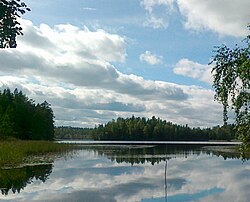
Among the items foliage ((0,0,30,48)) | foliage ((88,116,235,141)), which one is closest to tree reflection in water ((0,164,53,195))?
foliage ((0,0,30,48))

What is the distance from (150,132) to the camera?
173 m

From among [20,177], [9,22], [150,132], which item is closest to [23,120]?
[20,177]

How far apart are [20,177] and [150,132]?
5885 inches

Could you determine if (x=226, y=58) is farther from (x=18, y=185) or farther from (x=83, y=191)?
(x=18, y=185)

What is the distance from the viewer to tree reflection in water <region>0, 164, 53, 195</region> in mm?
21234

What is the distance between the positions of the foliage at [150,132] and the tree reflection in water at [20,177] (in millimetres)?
141151

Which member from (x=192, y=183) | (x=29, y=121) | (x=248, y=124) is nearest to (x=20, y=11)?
(x=248, y=124)

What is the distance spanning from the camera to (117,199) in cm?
1842

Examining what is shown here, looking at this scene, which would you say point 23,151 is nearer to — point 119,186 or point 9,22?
point 119,186

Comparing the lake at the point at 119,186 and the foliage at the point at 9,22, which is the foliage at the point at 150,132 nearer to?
the lake at the point at 119,186

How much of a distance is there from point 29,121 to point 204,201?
6370cm

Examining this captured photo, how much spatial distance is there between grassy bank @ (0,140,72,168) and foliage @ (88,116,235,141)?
113 meters

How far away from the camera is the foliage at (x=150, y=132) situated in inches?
6767

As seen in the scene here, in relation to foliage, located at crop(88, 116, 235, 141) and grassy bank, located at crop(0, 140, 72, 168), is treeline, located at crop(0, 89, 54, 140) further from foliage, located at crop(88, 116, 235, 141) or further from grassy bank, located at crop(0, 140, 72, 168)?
foliage, located at crop(88, 116, 235, 141)
